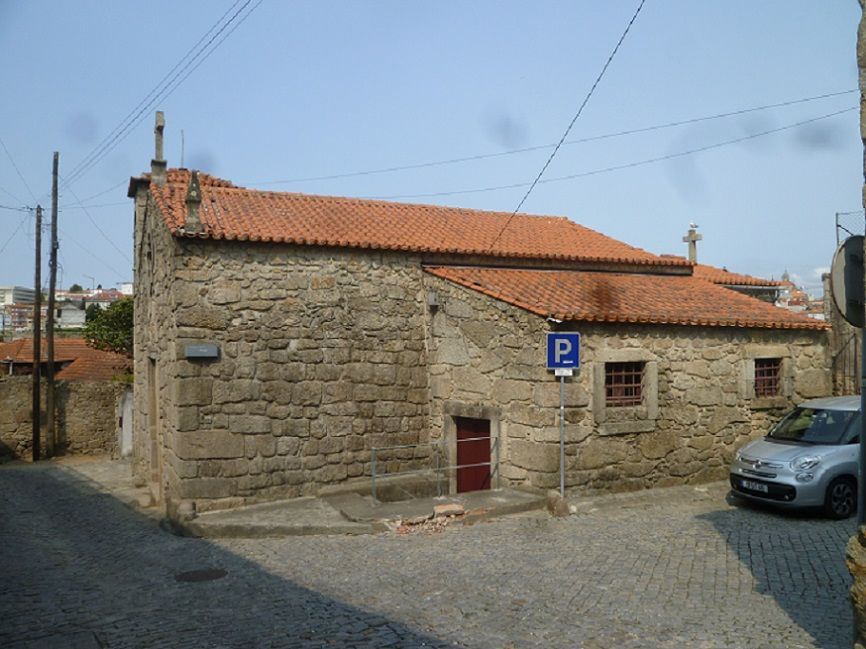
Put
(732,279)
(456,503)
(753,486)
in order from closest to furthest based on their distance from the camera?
1. (753,486)
2. (456,503)
3. (732,279)

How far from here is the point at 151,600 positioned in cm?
730

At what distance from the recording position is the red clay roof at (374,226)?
12.3 meters

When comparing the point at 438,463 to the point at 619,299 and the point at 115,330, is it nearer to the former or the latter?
the point at 619,299

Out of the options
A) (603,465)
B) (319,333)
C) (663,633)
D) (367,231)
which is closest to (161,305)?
(319,333)

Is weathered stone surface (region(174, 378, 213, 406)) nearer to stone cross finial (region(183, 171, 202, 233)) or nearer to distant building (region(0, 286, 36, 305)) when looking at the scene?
stone cross finial (region(183, 171, 202, 233))

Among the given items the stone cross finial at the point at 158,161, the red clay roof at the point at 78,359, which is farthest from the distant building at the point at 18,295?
the stone cross finial at the point at 158,161

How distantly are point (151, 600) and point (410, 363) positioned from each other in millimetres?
6462

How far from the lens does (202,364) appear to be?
11.3 metres

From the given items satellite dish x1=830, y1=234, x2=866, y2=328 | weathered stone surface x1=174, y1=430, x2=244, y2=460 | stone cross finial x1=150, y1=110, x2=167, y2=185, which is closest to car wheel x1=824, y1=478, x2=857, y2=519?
satellite dish x1=830, y1=234, x2=866, y2=328

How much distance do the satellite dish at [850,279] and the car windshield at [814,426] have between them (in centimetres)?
637

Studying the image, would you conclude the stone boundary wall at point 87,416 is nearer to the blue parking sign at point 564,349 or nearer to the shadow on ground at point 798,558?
the blue parking sign at point 564,349

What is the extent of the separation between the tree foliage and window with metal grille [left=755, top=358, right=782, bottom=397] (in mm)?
20514

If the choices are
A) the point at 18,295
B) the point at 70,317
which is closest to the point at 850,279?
the point at 70,317

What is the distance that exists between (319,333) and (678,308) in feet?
20.0
